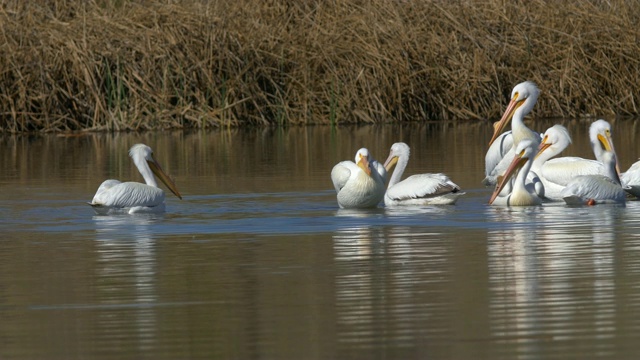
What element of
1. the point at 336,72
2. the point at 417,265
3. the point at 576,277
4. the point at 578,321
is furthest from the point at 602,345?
the point at 336,72

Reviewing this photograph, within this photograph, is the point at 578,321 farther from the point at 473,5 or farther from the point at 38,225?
the point at 473,5

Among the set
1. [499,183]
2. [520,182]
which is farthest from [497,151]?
[520,182]

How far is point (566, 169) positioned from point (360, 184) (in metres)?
1.63

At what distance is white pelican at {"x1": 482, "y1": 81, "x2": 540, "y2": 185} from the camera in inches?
455

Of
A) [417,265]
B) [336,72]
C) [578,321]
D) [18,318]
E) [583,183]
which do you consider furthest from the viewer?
[336,72]

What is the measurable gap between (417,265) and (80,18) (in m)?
13.4

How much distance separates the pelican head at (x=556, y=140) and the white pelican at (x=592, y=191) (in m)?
1.23

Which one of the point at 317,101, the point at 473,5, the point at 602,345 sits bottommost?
the point at 602,345

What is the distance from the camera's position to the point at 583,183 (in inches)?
392

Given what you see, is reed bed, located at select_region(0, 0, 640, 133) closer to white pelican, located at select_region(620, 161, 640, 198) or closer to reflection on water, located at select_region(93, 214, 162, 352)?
white pelican, located at select_region(620, 161, 640, 198)

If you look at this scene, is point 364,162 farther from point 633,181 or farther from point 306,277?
point 306,277

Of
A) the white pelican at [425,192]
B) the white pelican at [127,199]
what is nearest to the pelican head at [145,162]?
the white pelican at [127,199]

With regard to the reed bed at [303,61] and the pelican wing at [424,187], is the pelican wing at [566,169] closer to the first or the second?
the pelican wing at [424,187]

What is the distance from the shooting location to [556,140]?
11414 mm
